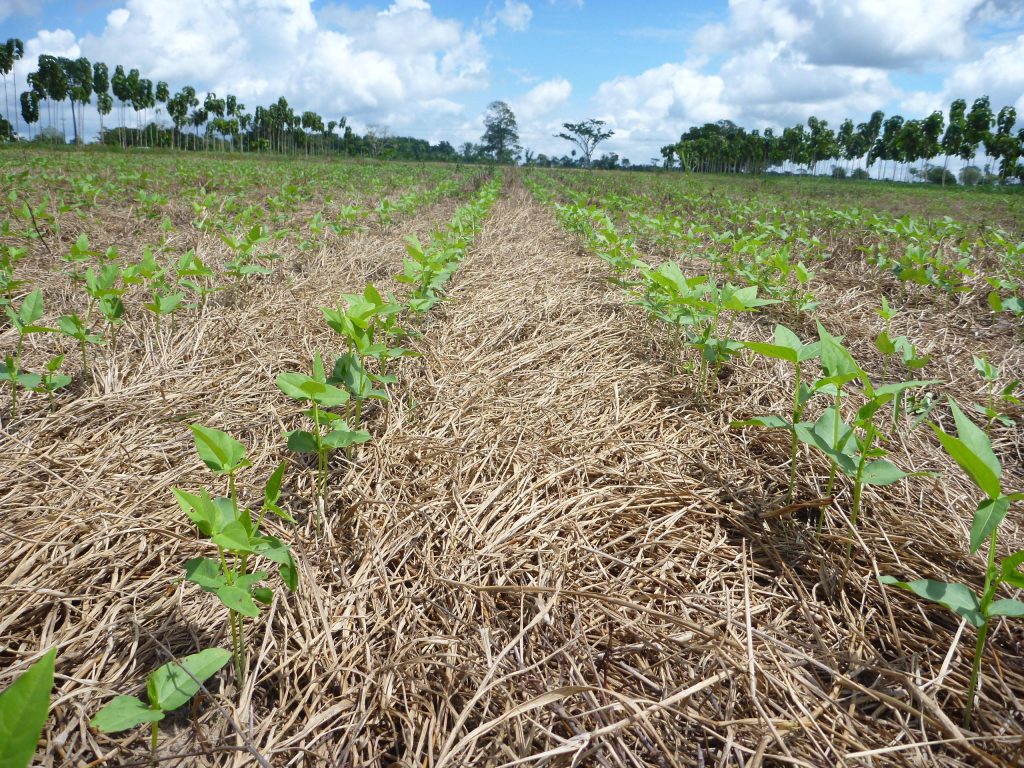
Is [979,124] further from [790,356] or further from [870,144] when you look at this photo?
[790,356]

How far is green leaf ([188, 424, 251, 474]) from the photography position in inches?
44.4

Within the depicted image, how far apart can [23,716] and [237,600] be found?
440mm

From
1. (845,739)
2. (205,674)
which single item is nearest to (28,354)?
(205,674)

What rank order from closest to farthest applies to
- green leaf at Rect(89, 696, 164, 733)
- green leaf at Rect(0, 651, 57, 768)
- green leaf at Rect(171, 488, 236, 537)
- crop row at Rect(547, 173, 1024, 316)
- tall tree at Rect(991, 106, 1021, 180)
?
green leaf at Rect(0, 651, 57, 768)
green leaf at Rect(89, 696, 164, 733)
green leaf at Rect(171, 488, 236, 537)
crop row at Rect(547, 173, 1024, 316)
tall tree at Rect(991, 106, 1021, 180)

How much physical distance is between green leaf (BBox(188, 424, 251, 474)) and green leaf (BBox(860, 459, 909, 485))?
4.89 feet

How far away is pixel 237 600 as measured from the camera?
100cm

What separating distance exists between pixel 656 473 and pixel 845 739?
0.90 metres

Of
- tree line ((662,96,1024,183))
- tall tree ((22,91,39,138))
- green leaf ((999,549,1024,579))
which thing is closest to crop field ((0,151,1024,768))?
green leaf ((999,549,1024,579))

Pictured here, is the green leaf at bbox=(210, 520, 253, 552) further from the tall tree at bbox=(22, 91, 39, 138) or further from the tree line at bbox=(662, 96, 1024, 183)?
the tall tree at bbox=(22, 91, 39, 138)

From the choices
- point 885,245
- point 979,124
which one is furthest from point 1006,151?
point 885,245

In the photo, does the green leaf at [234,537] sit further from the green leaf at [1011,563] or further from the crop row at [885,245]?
the crop row at [885,245]

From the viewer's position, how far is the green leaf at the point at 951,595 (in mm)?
1022

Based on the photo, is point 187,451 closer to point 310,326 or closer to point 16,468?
point 16,468

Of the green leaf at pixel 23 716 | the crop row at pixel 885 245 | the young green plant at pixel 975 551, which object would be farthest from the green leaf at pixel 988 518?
the crop row at pixel 885 245
